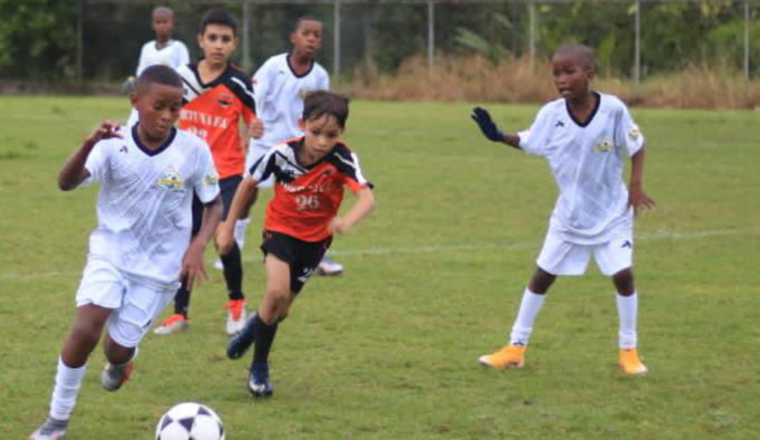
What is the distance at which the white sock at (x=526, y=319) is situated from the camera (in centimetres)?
892

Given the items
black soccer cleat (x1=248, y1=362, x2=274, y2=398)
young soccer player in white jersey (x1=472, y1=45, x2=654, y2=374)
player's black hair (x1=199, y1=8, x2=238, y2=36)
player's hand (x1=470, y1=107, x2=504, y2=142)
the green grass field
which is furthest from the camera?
player's black hair (x1=199, y1=8, x2=238, y2=36)

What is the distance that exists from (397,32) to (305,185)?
108 feet

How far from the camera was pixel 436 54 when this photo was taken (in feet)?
132

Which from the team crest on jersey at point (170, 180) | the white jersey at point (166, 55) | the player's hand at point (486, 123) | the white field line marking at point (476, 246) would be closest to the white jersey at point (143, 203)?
the team crest on jersey at point (170, 180)

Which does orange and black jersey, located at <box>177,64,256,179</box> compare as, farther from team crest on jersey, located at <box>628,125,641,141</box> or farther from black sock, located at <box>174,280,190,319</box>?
team crest on jersey, located at <box>628,125,641,141</box>

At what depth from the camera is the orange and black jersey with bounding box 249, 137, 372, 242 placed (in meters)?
7.99

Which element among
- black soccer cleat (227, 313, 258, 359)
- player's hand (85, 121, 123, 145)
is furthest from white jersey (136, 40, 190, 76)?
player's hand (85, 121, 123, 145)

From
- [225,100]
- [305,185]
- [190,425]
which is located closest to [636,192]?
[305,185]

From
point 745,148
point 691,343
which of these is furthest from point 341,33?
point 691,343

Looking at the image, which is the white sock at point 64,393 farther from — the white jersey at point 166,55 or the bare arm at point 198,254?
the white jersey at point 166,55

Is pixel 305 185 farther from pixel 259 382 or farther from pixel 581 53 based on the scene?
pixel 581 53

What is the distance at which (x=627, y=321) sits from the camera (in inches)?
346

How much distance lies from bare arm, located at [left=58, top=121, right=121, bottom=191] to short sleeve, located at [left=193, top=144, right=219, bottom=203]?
51 centimetres

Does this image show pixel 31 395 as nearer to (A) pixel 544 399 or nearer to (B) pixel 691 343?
(A) pixel 544 399
